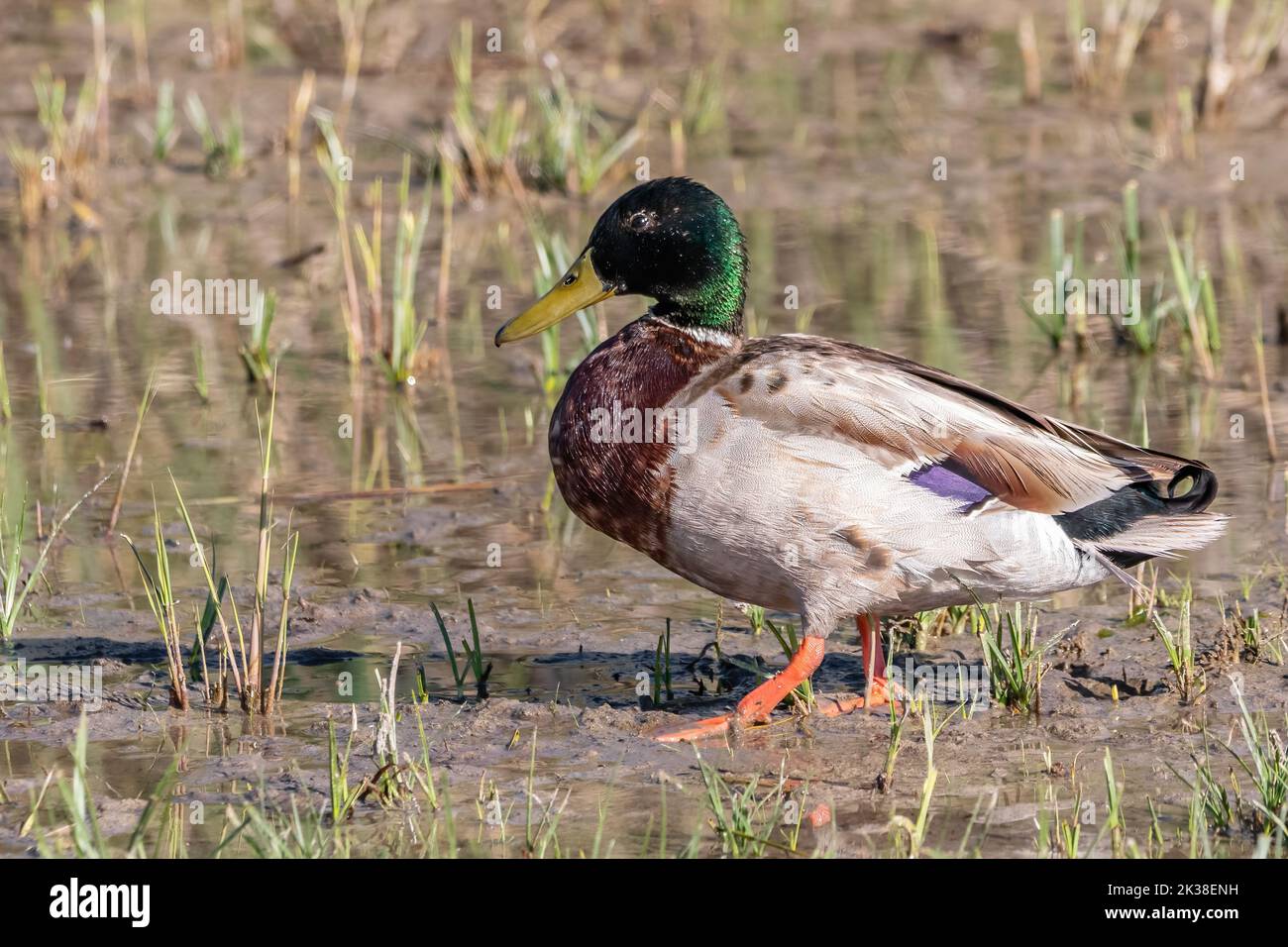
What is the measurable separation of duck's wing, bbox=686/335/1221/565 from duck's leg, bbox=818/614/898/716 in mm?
573

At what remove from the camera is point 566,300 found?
5.22 meters

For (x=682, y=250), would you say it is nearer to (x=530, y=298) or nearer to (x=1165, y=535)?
(x=1165, y=535)

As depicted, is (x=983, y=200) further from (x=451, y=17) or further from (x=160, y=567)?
(x=160, y=567)

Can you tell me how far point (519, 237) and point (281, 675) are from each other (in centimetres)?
579

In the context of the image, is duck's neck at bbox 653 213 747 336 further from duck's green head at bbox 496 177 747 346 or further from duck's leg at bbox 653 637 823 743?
duck's leg at bbox 653 637 823 743

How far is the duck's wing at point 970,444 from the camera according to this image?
15.1 ft

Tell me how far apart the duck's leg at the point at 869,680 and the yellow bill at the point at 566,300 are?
1090 mm

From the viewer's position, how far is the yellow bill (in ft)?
17.0

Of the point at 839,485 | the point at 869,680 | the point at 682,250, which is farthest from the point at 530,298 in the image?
the point at 839,485

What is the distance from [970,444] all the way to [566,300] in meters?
1.19

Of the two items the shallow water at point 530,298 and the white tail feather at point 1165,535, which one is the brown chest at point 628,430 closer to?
the shallow water at point 530,298

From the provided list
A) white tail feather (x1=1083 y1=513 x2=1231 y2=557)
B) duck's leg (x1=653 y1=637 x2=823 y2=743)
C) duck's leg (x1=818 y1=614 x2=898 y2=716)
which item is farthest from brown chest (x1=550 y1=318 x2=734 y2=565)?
white tail feather (x1=1083 y1=513 x2=1231 y2=557)

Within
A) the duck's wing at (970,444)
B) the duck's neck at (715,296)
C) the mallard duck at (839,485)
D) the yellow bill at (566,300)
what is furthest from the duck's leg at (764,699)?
the yellow bill at (566,300)
